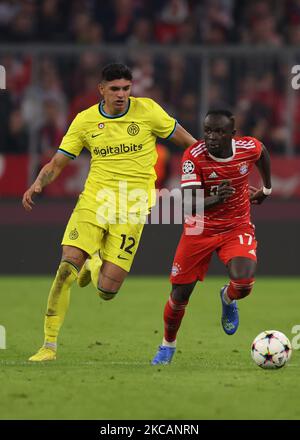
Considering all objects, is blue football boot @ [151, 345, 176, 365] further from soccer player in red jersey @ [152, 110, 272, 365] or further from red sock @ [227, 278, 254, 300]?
→ red sock @ [227, 278, 254, 300]

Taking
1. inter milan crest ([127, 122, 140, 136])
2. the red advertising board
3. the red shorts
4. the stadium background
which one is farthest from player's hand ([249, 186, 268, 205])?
the red advertising board

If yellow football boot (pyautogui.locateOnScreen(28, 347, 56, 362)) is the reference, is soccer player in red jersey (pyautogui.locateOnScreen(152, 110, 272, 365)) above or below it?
above

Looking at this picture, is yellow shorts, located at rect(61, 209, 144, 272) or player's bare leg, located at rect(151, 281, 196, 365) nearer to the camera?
player's bare leg, located at rect(151, 281, 196, 365)

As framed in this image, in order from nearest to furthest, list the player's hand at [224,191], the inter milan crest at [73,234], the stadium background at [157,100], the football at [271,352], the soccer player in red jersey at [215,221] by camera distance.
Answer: the football at [271,352], the player's hand at [224,191], the soccer player in red jersey at [215,221], the inter milan crest at [73,234], the stadium background at [157,100]

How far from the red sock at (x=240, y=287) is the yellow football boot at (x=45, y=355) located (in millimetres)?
1444

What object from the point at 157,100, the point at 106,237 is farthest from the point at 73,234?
the point at 157,100

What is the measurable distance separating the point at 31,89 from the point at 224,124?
805 cm

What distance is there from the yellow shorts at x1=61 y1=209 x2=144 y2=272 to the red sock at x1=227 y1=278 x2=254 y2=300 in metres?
0.92

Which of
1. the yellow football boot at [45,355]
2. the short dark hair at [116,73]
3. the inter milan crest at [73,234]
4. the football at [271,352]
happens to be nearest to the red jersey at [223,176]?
the short dark hair at [116,73]

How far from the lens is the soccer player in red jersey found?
27.5 feet

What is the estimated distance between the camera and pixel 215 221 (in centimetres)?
862

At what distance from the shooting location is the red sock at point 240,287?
27.6 ft

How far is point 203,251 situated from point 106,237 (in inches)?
36.2

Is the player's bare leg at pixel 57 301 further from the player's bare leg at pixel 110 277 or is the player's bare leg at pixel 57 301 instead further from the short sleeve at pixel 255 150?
the short sleeve at pixel 255 150
